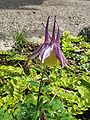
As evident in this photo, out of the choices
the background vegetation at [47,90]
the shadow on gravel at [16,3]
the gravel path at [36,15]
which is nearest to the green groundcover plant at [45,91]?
the background vegetation at [47,90]

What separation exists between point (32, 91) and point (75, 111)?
1.39ft

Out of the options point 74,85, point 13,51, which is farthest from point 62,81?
point 13,51

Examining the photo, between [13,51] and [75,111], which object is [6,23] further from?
[75,111]

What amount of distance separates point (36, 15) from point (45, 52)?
403 cm

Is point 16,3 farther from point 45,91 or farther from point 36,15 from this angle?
point 45,91

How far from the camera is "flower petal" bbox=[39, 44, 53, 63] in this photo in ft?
4.42

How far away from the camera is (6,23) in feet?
15.5

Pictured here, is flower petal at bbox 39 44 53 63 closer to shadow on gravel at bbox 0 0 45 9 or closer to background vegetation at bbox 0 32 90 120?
background vegetation at bbox 0 32 90 120

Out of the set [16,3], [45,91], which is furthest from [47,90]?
[16,3]

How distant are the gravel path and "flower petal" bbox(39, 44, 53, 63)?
7.45 feet

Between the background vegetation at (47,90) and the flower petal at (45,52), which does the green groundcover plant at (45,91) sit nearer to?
the background vegetation at (47,90)

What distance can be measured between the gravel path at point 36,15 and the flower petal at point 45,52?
2.27 m

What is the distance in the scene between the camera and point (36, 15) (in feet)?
17.4

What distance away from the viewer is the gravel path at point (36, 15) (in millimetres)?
4340
